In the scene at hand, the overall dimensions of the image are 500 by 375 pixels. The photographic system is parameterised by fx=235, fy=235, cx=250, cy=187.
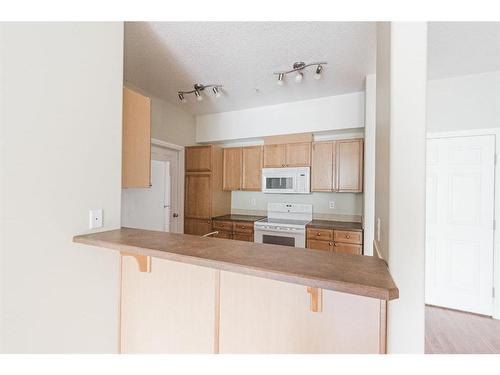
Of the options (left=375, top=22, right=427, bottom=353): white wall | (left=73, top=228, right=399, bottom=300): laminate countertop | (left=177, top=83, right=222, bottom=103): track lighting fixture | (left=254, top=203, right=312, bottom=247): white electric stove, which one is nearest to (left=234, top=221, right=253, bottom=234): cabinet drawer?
(left=254, top=203, right=312, bottom=247): white electric stove

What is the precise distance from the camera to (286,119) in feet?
12.1

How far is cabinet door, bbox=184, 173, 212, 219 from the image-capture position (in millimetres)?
3998

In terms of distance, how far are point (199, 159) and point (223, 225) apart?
120 centimetres

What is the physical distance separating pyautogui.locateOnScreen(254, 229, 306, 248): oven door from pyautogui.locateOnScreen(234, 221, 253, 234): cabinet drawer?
4.9 inches

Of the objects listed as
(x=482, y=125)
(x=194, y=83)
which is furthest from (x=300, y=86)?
(x=482, y=125)

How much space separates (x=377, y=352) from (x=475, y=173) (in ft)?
9.16

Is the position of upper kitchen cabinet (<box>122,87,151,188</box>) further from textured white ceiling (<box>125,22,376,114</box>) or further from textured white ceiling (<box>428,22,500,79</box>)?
textured white ceiling (<box>428,22,500,79</box>)

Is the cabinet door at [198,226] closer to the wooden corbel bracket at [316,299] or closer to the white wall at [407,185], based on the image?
the wooden corbel bracket at [316,299]

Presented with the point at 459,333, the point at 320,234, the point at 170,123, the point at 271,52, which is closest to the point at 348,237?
the point at 320,234

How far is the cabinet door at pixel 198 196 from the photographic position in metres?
4.00

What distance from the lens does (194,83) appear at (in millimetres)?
2982
